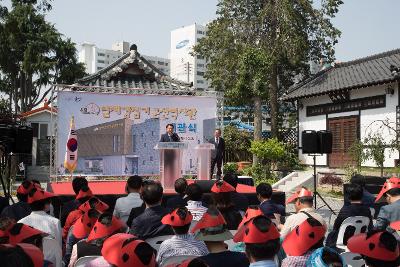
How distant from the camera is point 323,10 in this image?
22.8 m

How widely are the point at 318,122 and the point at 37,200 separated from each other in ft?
60.9

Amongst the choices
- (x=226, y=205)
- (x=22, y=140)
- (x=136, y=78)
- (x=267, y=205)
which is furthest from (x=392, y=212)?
(x=136, y=78)

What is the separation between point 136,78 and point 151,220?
1274 centimetres

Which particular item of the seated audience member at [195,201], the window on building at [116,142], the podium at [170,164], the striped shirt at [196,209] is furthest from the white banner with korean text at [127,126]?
the striped shirt at [196,209]

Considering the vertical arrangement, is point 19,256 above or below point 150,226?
above

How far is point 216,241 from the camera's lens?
358 centimetres

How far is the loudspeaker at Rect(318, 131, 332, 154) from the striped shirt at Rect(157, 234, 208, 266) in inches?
302

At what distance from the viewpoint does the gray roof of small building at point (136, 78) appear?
52.3ft

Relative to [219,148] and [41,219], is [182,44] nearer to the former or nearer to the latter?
[219,148]

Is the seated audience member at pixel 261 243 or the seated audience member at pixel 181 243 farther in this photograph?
the seated audience member at pixel 181 243

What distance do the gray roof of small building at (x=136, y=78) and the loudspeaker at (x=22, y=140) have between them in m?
6.37

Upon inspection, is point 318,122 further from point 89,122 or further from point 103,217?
point 103,217

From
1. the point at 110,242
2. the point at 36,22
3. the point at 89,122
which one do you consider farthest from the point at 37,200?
the point at 36,22

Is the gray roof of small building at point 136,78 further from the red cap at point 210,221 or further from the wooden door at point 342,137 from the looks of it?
the red cap at point 210,221
